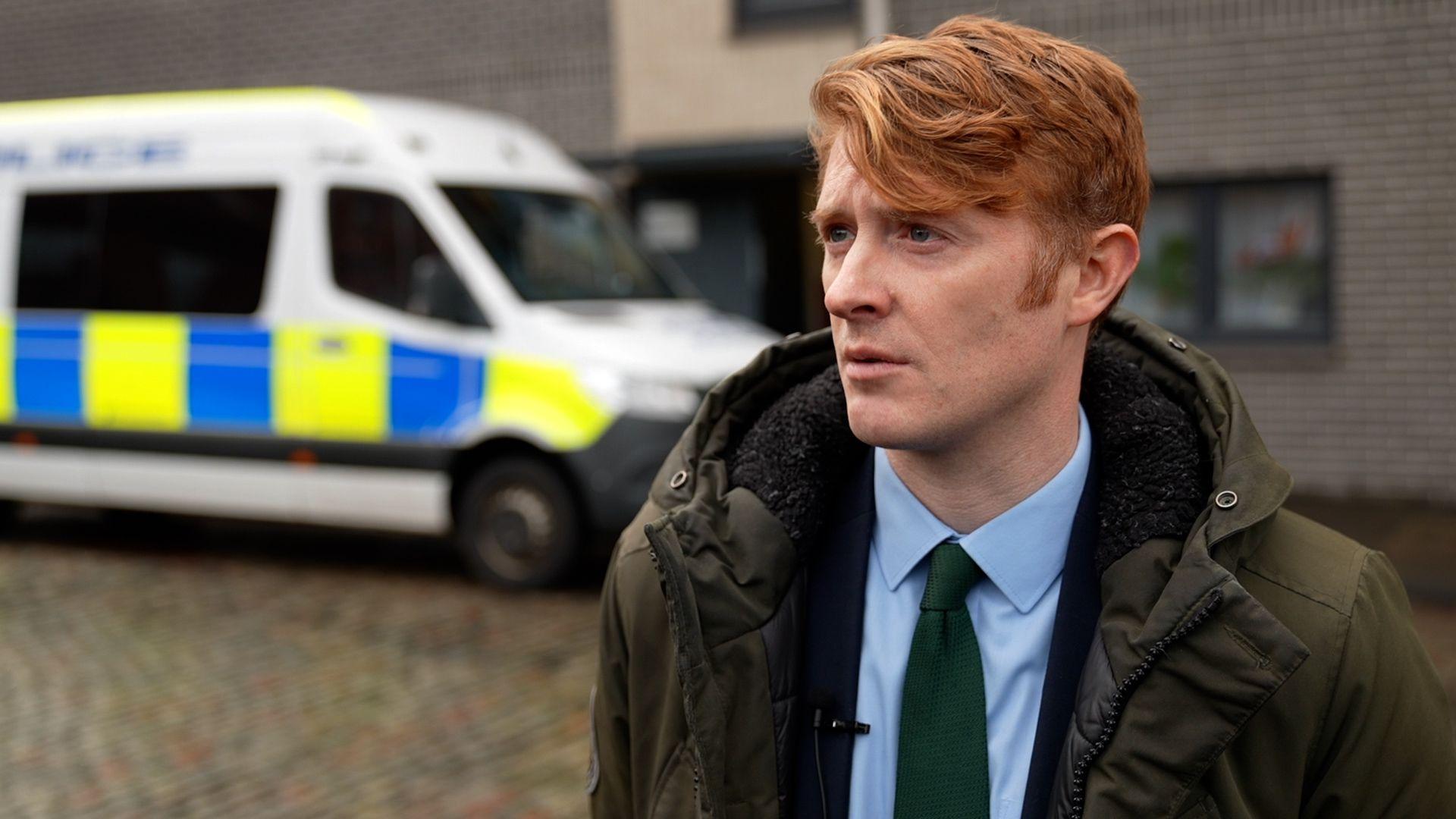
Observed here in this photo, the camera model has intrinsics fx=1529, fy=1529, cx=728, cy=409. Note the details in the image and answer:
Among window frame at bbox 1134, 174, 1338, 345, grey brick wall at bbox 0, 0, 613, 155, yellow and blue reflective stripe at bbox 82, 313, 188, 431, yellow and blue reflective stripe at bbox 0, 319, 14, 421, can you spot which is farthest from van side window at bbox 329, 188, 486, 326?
window frame at bbox 1134, 174, 1338, 345

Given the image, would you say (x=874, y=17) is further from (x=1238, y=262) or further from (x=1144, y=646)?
(x=1144, y=646)

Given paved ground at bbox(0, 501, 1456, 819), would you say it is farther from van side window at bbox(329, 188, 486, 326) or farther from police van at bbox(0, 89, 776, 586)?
van side window at bbox(329, 188, 486, 326)

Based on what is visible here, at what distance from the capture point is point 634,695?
186 cm

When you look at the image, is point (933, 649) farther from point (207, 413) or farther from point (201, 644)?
point (207, 413)

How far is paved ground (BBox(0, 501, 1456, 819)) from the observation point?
5090 mm

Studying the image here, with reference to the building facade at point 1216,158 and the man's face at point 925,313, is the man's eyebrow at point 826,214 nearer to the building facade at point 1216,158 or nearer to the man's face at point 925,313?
the man's face at point 925,313

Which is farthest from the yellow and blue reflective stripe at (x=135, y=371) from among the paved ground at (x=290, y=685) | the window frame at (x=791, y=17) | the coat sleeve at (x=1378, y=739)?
the coat sleeve at (x=1378, y=739)

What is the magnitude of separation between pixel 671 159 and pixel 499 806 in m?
8.04

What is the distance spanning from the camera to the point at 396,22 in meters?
13.3

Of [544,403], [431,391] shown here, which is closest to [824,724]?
[544,403]

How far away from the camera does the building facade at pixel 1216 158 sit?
10.1 m

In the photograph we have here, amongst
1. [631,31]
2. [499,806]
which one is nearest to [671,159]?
[631,31]

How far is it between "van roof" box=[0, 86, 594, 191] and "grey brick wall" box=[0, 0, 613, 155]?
3.60m

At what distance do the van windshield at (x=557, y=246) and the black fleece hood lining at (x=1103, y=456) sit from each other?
6.09m
